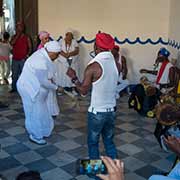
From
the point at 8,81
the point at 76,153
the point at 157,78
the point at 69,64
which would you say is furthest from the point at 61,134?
the point at 8,81

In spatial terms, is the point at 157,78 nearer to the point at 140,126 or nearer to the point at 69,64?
the point at 140,126

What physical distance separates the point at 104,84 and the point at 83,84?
184mm

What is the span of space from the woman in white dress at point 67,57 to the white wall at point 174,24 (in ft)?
5.87

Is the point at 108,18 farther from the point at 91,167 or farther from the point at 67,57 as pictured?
the point at 91,167

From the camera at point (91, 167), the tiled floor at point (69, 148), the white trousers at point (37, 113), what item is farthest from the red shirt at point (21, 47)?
the camera at point (91, 167)

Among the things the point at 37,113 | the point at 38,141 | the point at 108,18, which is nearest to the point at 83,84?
the point at 37,113

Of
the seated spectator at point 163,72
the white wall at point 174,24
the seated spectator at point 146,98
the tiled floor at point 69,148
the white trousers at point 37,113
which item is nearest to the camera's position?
the tiled floor at point 69,148

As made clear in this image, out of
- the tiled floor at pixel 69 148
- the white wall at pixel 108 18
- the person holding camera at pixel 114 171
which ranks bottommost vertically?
the tiled floor at pixel 69 148

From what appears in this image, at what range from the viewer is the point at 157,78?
5.62 meters

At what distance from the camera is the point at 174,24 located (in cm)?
662

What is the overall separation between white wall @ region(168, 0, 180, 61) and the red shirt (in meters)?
2.66

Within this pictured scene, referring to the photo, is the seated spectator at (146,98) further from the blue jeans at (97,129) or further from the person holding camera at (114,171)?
the person holding camera at (114,171)

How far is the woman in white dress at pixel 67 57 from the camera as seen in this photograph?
22.4ft

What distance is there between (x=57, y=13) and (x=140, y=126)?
2974mm
